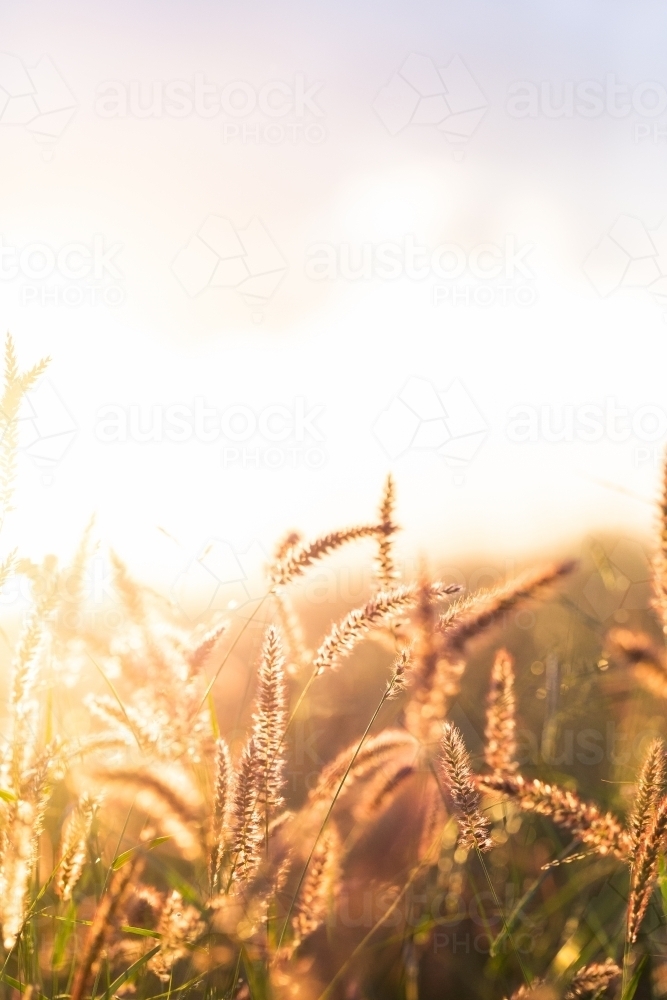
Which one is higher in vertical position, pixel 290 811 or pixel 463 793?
pixel 463 793

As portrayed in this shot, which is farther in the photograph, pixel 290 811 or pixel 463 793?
pixel 290 811

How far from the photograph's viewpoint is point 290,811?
2111 mm

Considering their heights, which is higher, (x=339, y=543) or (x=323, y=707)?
(x=339, y=543)

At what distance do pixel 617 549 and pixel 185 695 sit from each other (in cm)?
265

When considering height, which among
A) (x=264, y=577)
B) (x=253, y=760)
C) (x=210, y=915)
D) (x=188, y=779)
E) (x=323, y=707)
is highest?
(x=264, y=577)

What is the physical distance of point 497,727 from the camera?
1970 mm

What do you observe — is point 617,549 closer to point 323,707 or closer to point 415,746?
point 323,707

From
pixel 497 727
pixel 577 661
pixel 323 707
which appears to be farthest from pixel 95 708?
pixel 577 661

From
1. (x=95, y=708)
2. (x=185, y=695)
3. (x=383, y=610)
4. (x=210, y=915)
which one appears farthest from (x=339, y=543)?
(x=210, y=915)

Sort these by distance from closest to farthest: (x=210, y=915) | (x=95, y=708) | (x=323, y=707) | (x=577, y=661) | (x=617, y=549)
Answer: (x=210, y=915) < (x=95, y=708) < (x=577, y=661) < (x=323, y=707) < (x=617, y=549)

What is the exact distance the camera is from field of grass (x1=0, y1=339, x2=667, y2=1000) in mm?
1491

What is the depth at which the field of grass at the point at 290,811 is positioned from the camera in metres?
1.49

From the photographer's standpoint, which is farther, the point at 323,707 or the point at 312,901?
the point at 323,707

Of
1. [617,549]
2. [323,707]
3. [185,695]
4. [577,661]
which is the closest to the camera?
[185,695]
